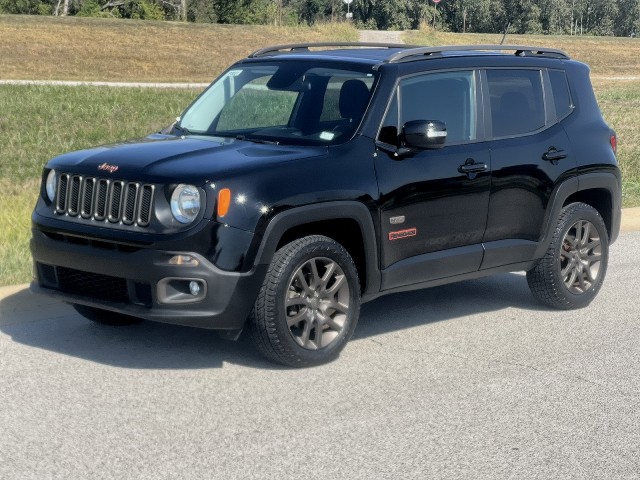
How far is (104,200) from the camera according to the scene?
660 cm

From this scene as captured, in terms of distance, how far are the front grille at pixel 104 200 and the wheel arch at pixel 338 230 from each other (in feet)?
2.23

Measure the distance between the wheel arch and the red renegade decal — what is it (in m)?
0.14

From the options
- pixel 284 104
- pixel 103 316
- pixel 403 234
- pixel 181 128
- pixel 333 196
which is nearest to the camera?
pixel 333 196

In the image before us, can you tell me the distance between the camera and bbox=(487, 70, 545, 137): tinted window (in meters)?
7.95

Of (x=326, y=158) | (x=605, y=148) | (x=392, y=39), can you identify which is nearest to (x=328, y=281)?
(x=326, y=158)

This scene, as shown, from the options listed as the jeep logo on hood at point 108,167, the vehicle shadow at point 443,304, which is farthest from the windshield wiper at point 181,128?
the vehicle shadow at point 443,304

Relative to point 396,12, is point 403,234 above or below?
above

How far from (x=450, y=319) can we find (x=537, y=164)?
3.96 feet

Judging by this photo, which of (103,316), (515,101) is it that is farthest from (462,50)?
(103,316)

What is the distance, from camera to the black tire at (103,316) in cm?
748

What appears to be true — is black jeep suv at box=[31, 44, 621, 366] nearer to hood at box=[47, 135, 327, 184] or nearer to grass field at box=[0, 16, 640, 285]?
hood at box=[47, 135, 327, 184]

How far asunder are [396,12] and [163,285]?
10872 cm

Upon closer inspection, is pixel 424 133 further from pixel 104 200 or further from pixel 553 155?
pixel 104 200

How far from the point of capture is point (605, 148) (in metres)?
8.66
